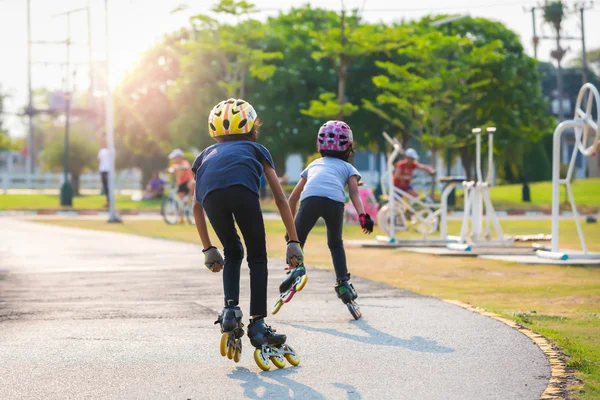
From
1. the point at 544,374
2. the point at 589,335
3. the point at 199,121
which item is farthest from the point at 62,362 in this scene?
the point at 199,121

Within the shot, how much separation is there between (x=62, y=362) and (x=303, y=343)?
1.60m

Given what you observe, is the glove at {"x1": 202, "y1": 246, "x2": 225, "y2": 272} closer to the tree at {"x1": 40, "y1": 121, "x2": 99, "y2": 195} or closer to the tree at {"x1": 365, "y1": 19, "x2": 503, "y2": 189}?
the tree at {"x1": 365, "y1": 19, "x2": 503, "y2": 189}

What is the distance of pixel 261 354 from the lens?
6.29 meters

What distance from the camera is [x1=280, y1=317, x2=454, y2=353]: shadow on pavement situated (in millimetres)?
7047

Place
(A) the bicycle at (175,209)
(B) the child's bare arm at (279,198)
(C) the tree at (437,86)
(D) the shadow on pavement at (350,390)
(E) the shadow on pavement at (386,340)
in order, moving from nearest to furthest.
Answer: (D) the shadow on pavement at (350,390), (B) the child's bare arm at (279,198), (E) the shadow on pavement at (386,340), (A) the bicycle at (175,209), (C) the tree at (437,86)

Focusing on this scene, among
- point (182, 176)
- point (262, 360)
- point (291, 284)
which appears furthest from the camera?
point (182, 176)

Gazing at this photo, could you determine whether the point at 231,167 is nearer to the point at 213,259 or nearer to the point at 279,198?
the point at 279,198

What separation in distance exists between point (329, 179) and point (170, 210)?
17.7 metres

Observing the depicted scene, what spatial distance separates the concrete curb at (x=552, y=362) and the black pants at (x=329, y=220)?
1.16 meters

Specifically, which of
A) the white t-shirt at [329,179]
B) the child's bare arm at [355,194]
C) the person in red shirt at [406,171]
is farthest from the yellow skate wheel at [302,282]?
the person in red shirt at [406,171]

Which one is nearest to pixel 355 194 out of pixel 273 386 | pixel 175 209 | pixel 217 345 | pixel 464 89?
pixel 217 345

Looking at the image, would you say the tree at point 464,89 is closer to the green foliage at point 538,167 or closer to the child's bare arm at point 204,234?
the green foliage at point 538,167

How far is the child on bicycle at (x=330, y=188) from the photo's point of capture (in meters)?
8.80

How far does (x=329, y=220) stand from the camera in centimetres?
888
